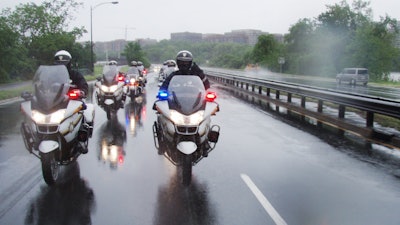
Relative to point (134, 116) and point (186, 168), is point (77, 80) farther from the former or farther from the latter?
point (134, 116)

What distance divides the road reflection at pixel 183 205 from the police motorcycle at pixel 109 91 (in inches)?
318

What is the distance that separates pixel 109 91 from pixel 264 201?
9790mm

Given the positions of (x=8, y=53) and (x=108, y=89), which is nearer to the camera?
(x=108, y=89)

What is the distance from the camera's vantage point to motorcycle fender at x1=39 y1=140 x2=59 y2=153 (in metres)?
6.25

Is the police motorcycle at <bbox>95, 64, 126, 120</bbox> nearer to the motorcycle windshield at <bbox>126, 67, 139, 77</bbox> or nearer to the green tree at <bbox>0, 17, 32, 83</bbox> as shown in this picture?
the motorcycle windshield at <bbox>126, 67, 139, 77</bbox>

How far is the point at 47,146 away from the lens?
6297mm

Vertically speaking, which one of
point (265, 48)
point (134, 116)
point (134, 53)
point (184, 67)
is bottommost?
point (134, 116)

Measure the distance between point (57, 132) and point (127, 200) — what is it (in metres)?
1.50

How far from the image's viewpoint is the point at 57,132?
647 centimetres

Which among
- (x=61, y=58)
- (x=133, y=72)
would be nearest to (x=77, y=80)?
(x=61, y=58)

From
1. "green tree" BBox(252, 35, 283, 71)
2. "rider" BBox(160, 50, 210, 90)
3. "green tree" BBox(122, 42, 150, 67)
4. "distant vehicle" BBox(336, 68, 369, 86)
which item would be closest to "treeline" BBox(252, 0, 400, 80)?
"green tree" BBox(252, 35, 283, 71)

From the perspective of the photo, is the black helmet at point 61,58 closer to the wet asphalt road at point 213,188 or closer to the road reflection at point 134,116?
→ the wet asphalt road at point 213,188

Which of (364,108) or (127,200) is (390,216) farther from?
(364,108)

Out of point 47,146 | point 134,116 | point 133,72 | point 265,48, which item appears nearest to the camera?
point 47,146
